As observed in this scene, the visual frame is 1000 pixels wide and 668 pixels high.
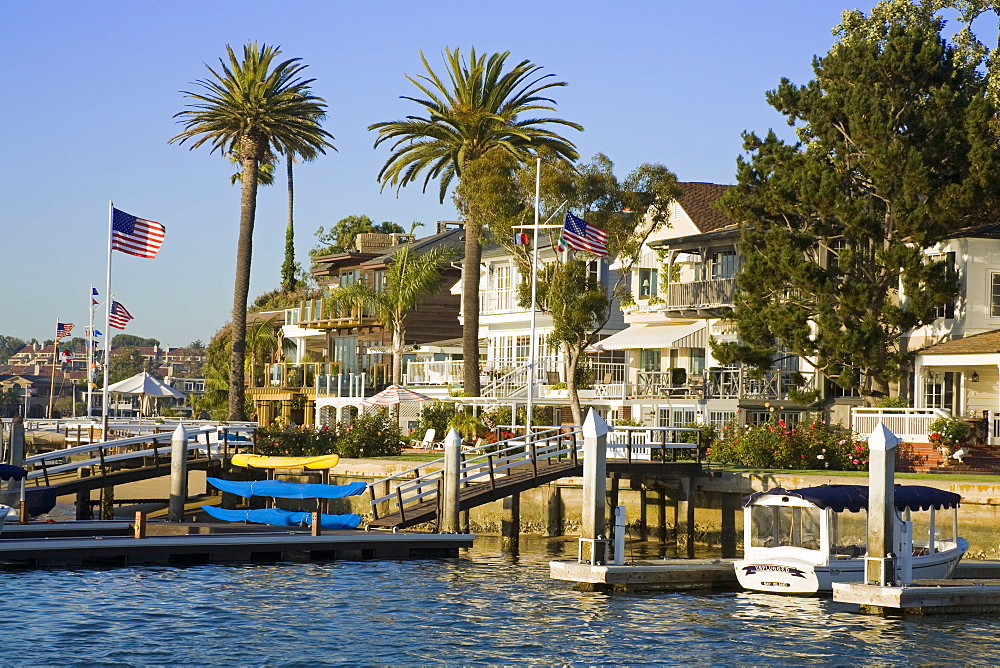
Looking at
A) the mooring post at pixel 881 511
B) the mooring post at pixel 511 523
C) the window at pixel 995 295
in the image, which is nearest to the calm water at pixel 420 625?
the mooring post at pixel 881 511

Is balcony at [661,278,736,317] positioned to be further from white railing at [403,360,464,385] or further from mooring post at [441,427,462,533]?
mooring post at [441,427,462,533]

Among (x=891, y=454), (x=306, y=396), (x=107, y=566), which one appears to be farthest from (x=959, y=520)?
(x=306, y=396)

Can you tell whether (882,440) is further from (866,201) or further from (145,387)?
(145,387)

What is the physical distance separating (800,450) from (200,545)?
17594mm

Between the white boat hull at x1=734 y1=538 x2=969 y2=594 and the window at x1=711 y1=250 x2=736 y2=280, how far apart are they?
26.3m

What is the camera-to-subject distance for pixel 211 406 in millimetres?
97500

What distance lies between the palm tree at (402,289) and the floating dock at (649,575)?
1753 inches

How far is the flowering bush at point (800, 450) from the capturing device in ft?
131

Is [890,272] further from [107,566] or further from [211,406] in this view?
[211,406]

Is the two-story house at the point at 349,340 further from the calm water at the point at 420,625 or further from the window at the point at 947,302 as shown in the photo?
the calm water at the point at 420,625

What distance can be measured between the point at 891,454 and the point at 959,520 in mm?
7962

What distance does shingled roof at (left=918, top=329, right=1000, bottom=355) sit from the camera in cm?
4291

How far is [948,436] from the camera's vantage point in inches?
1585

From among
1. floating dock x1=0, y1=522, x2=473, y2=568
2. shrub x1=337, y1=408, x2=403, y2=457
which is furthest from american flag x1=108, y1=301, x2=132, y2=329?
floating dock x1=0, y1=522, x2=473, y2=568
